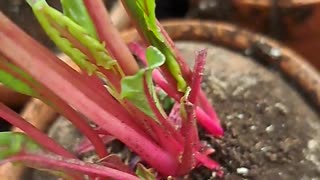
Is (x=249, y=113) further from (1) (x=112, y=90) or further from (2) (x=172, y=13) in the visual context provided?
(2) (x=172, y=13)

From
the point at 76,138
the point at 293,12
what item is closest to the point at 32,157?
the point at 76,138

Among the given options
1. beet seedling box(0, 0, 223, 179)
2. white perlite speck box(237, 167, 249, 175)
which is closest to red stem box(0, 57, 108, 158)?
beet seedling box(0, 0, 223, 179)

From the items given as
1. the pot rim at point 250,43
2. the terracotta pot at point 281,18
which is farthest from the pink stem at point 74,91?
the terracotta pot at point 281,18

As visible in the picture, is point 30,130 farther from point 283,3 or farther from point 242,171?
point 283,3

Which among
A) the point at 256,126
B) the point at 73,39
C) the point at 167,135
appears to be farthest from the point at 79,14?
the point at 256,126

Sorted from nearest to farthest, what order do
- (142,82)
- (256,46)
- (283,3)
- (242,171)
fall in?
1. (142,82)
2. (242,171)
3. (256,46)
4. (283,3)

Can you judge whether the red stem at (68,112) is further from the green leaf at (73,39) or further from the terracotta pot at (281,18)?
the terracotta pot at (281,18)

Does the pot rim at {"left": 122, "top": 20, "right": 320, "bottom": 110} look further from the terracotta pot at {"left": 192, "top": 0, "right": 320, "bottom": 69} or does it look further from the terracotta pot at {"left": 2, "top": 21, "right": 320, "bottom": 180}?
the terracotta pot at {"left": 192, "top": 0, "right": 320, "bottom": 69}
